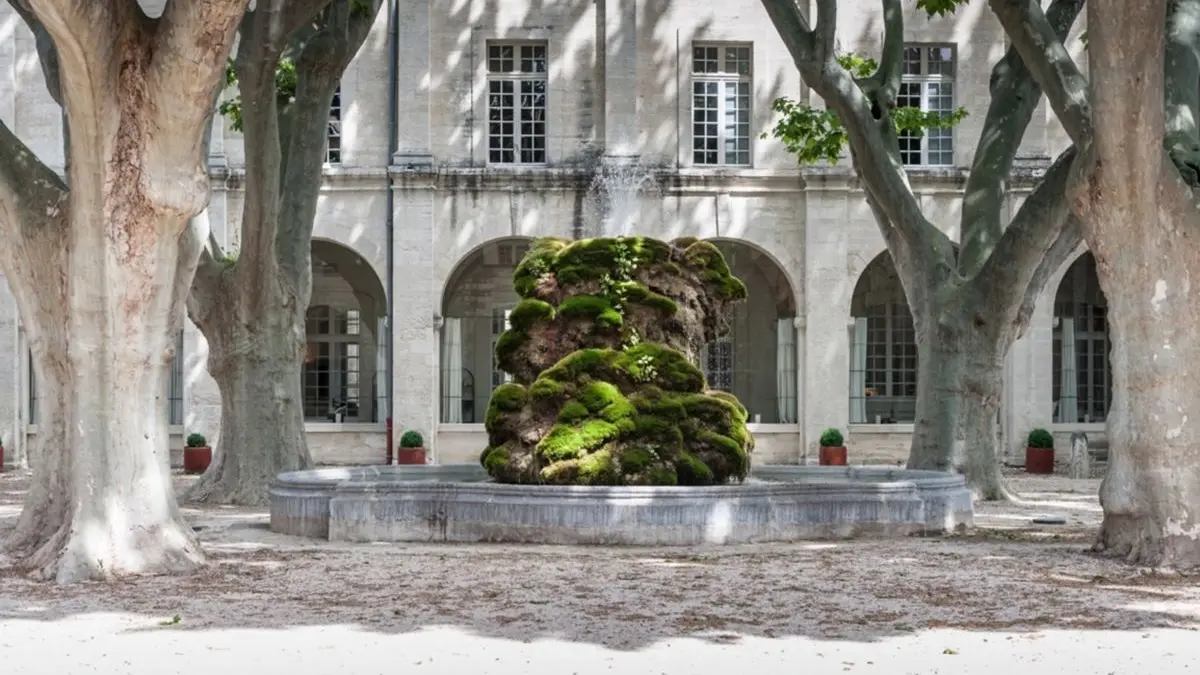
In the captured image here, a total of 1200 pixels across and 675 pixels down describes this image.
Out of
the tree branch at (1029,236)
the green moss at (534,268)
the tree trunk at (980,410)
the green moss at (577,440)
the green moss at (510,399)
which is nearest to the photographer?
the green moss at (577,440)

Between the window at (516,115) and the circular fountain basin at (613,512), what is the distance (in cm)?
1489

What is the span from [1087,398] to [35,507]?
76.8ft

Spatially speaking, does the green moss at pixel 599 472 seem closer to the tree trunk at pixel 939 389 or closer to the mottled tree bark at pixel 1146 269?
the mottled tree bark at pixel 1146 269

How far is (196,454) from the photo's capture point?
27.7 meters

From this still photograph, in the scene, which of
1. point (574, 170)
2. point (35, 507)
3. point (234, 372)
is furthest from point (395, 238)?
point (35, 507)

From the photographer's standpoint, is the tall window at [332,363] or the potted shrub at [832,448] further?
the tall window at [332,363]

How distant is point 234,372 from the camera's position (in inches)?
752

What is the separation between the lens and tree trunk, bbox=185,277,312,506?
19047mm

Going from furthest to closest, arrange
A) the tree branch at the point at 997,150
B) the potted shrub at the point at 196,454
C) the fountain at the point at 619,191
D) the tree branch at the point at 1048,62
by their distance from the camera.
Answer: the fountain at the point at 619,191, the potted shrub at the point at 196,454, the tree branch at the point at 997,150, the tree branch at the point at 1048,62

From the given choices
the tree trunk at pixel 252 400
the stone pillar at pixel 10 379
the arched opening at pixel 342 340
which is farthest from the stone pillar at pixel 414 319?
the tree trunk at pixel 252 400

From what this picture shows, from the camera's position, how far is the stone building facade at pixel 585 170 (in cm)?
2875

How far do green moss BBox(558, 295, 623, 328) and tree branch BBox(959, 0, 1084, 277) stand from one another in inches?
240

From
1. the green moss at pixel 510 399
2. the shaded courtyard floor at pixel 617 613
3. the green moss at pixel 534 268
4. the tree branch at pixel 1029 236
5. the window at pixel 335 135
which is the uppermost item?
the window at pixel 335 135

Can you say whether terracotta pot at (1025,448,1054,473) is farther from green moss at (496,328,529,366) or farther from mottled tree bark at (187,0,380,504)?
green moss at (496,328,529,366)
